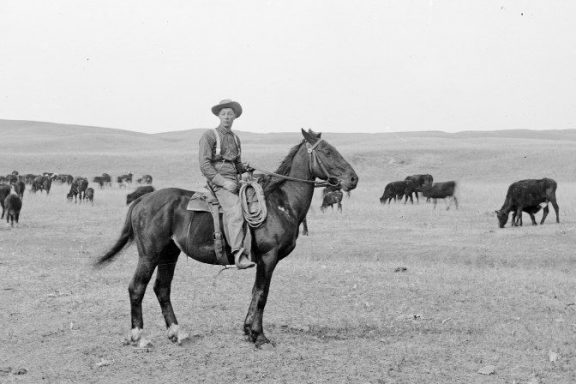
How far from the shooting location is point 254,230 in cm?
860

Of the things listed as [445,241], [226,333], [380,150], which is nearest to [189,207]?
[226,333]

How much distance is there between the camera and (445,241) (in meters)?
20.4

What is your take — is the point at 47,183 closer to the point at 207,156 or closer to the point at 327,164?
the point at 207,156

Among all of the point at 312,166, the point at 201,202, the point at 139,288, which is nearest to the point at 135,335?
the point at 139,288

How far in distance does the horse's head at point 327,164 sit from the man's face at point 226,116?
3.08ft

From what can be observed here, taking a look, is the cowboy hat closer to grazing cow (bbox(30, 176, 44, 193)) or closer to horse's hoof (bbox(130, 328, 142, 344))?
horse's hoof (bbox(130, 328, 142, 344))

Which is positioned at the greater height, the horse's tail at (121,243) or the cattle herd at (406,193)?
the horse's tail at (121,243)

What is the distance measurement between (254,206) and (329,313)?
2939mm

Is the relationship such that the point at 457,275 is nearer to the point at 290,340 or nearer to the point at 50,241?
the point at 290,340

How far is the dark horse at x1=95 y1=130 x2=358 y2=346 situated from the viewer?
864 cm

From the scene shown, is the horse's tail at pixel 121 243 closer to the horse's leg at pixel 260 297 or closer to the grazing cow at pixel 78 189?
the horse's leg at pixel 260 297

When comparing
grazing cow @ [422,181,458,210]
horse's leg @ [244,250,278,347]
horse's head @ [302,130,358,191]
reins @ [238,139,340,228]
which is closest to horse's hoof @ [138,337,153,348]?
horse's leg @ [244,250,278,347]

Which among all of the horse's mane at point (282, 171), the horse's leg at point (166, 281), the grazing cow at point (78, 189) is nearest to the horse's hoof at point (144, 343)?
the horse's leg at point (166, 281)

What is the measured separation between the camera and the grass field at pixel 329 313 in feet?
25.8
